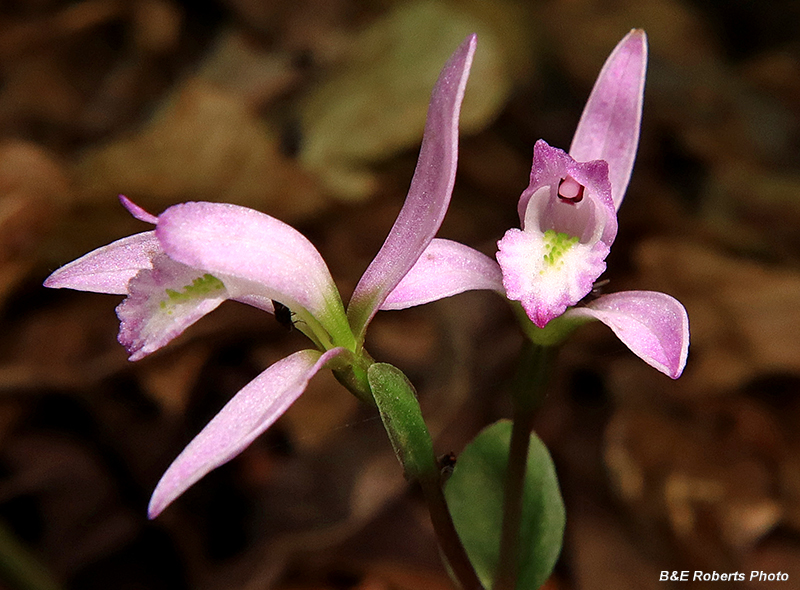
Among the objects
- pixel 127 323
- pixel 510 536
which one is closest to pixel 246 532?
pixel 510 536

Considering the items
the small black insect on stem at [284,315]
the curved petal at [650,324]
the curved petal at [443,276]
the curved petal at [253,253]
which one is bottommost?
the small black insect on stem at [284,315]

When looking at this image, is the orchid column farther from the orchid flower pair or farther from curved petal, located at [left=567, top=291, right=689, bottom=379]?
curved petal, located at [left=567, top=291, right=689, bottom=379]

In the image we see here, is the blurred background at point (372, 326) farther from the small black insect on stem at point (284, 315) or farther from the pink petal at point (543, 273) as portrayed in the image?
the pink petal at point (543, 273)

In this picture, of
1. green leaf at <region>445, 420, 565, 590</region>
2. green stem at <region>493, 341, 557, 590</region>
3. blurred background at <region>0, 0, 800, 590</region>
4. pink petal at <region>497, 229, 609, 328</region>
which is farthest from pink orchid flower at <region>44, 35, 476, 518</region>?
blurred background at <region>0, 0, 800, 590</region>

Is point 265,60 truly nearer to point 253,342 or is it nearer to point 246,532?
point 253,342

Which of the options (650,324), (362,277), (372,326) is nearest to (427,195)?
(362,277)

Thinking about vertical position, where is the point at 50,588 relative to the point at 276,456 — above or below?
below

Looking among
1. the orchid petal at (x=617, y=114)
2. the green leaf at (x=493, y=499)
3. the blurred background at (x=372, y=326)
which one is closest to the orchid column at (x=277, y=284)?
the green leaf at (x=493, y=499)
